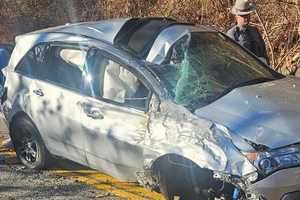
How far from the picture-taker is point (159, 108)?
193 inches

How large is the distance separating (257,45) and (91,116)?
8.78 ft

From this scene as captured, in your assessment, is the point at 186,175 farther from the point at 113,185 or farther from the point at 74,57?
the point at 74,57

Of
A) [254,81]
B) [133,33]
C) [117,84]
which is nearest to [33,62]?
[133,33]

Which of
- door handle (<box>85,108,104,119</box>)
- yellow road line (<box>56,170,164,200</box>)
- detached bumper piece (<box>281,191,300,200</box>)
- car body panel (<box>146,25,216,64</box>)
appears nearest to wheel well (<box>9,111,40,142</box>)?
yellow road line (<box>56,170,164,200</box>)

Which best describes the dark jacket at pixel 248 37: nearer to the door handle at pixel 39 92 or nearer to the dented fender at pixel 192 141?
the door handle at pixel 39 92

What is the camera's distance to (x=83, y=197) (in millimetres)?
5742

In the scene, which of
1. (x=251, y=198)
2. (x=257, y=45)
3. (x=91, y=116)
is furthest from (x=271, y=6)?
(x=251, y=198)

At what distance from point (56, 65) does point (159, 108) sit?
1.75 metres

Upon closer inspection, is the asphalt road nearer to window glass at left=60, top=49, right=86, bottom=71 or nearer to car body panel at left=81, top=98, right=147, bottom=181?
car body panel at left=81, top=98, right=147, bottom=181

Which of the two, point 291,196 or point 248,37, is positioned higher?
point 248,37

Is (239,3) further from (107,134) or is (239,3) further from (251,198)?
(251,198)

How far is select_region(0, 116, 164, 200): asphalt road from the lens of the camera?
577cm

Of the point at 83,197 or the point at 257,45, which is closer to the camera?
the point at 83,197

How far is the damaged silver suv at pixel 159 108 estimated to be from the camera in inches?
173
